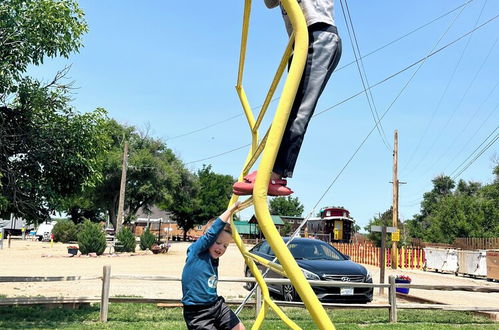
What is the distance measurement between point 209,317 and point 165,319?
225 inches

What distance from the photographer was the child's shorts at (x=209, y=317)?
3754 mm

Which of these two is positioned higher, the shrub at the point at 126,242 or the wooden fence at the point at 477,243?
the wooden fence at the point at 477,243

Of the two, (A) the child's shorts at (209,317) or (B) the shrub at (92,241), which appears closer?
(A) the child's shorts at (209,317)

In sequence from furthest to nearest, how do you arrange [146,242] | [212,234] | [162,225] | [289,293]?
[162,225]
[146,242]
[289,293]
[212,234]

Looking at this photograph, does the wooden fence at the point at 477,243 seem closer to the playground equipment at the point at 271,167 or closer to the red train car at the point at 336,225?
the red train car at the point at 336,225

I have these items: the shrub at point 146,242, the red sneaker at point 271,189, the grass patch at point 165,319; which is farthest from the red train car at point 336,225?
the red sneaker at point 271,189

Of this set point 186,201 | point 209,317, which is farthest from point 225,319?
point 186,201

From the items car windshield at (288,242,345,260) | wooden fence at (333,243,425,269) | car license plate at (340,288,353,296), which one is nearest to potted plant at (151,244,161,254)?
wooden fence at (333,243,425,269)

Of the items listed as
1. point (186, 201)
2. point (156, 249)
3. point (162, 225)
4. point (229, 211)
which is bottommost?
point (156, 249)

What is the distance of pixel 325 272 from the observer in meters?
11.2

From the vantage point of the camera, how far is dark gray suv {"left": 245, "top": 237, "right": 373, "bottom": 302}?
1084cm

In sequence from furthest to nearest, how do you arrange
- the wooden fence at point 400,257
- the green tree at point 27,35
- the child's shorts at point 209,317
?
the wooden fence at point 400,257 < the green tree at point 27,35 < the child's shorts at point 209,317

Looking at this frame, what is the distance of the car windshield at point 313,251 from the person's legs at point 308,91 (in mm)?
9993

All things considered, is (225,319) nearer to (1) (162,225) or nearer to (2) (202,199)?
(2) (202,199)
